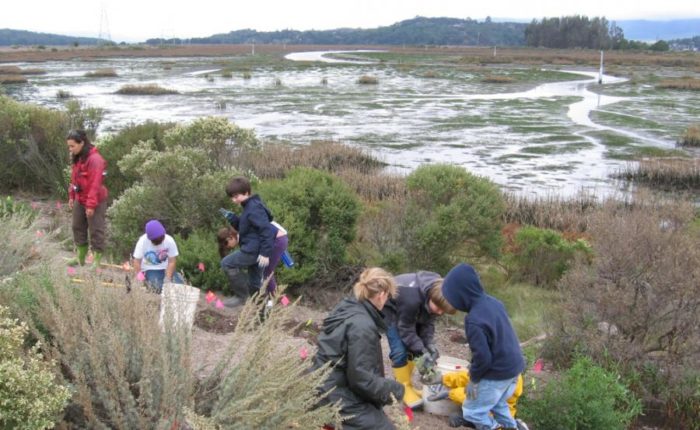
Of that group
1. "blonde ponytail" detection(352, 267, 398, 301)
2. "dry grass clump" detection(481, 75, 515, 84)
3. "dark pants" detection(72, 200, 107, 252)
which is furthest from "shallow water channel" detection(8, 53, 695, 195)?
"blonde ponytail" detection(352, 267, 398, 301)

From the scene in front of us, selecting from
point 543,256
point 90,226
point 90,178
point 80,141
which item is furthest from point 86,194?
point 543,256

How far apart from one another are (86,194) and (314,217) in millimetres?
2850

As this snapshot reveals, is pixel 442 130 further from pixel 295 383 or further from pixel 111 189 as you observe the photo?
pixel 295 383

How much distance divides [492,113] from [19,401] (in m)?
29.7

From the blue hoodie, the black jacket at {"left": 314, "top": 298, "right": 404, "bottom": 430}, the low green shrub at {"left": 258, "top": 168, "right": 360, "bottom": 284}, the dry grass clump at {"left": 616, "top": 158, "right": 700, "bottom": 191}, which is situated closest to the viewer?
the black jacket at {"left": 314, "top": 298, "right": 404, "bottom": 430}

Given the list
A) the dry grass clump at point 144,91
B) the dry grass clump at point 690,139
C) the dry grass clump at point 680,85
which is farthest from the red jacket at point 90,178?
the dry grass clump at point 680,85

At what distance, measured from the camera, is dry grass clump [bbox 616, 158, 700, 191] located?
16.7 metres

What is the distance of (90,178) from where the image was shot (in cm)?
717

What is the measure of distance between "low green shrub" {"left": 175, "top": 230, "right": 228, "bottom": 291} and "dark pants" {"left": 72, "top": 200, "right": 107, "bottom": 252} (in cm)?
94

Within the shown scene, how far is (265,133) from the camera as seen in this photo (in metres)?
23.8

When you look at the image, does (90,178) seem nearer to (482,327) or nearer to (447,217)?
(447,217)

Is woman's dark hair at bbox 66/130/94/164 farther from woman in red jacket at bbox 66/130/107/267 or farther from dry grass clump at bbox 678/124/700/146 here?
dry grass clump at bbox 678/124/700/146

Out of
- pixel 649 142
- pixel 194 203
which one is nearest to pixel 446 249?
pixel 194 203

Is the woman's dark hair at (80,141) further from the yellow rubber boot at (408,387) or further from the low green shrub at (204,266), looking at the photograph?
the yellow rubber boot at (408,387)
